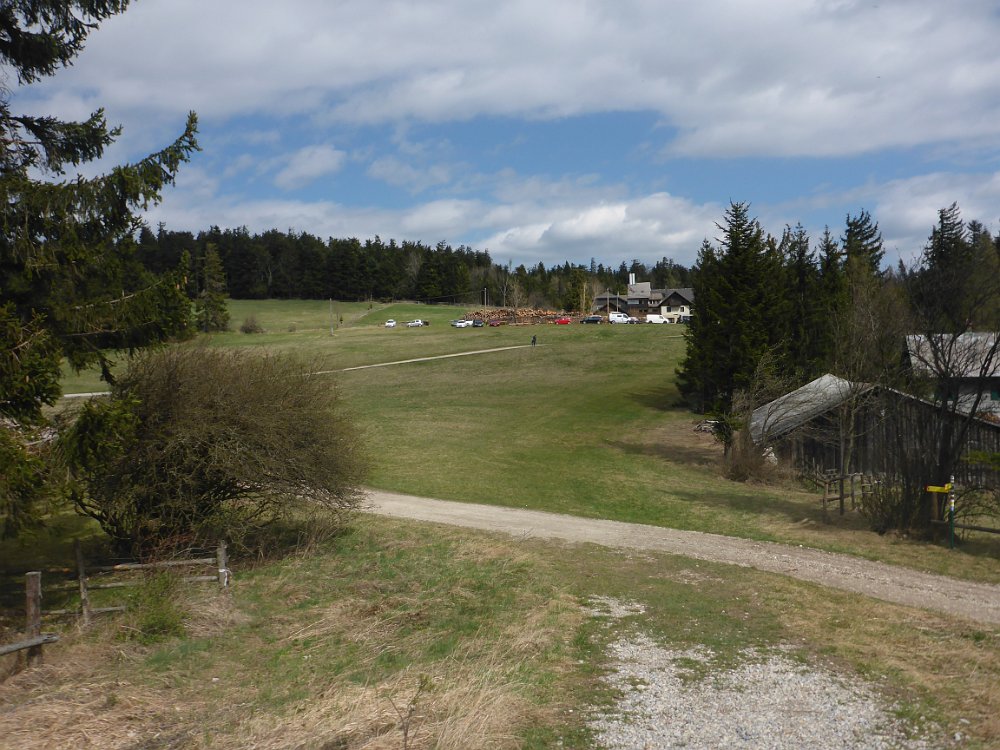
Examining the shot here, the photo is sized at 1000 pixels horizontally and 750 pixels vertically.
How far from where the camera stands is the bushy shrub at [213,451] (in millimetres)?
14953

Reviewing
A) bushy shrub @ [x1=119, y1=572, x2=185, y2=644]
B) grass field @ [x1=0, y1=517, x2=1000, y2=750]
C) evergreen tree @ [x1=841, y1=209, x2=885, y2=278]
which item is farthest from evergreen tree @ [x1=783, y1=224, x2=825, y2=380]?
bushy shrub @ [x1=119, y1=572, x2=185, y2=644]

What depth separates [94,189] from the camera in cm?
1205

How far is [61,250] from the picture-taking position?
468 inches

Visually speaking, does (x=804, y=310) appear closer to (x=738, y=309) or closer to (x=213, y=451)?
(x=738, y=309)

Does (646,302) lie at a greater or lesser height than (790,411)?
greater

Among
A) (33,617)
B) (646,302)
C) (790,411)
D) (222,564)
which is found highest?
(646,302)

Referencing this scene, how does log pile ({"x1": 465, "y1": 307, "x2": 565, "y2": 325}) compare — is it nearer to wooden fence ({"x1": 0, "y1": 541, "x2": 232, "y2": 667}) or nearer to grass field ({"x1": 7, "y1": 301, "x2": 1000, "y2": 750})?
grass field ({"x1": 7, "y1": 301, "x2": 1000, "y2": 750})

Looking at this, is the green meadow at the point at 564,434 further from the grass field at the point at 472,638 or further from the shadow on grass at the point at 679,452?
the grass field at the point at 472,638

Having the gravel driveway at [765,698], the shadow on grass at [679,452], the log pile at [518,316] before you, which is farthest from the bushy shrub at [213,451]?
the log pile at [518,316]

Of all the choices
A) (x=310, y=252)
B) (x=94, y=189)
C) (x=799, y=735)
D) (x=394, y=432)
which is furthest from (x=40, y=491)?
(x=310, y=252)

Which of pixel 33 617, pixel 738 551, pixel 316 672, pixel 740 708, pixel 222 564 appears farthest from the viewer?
pixel 738 551

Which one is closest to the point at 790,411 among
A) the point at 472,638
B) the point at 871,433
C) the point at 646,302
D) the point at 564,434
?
the point at 871,433

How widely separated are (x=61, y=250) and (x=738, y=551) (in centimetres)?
1419

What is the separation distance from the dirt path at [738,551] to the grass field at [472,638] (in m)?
0.72
